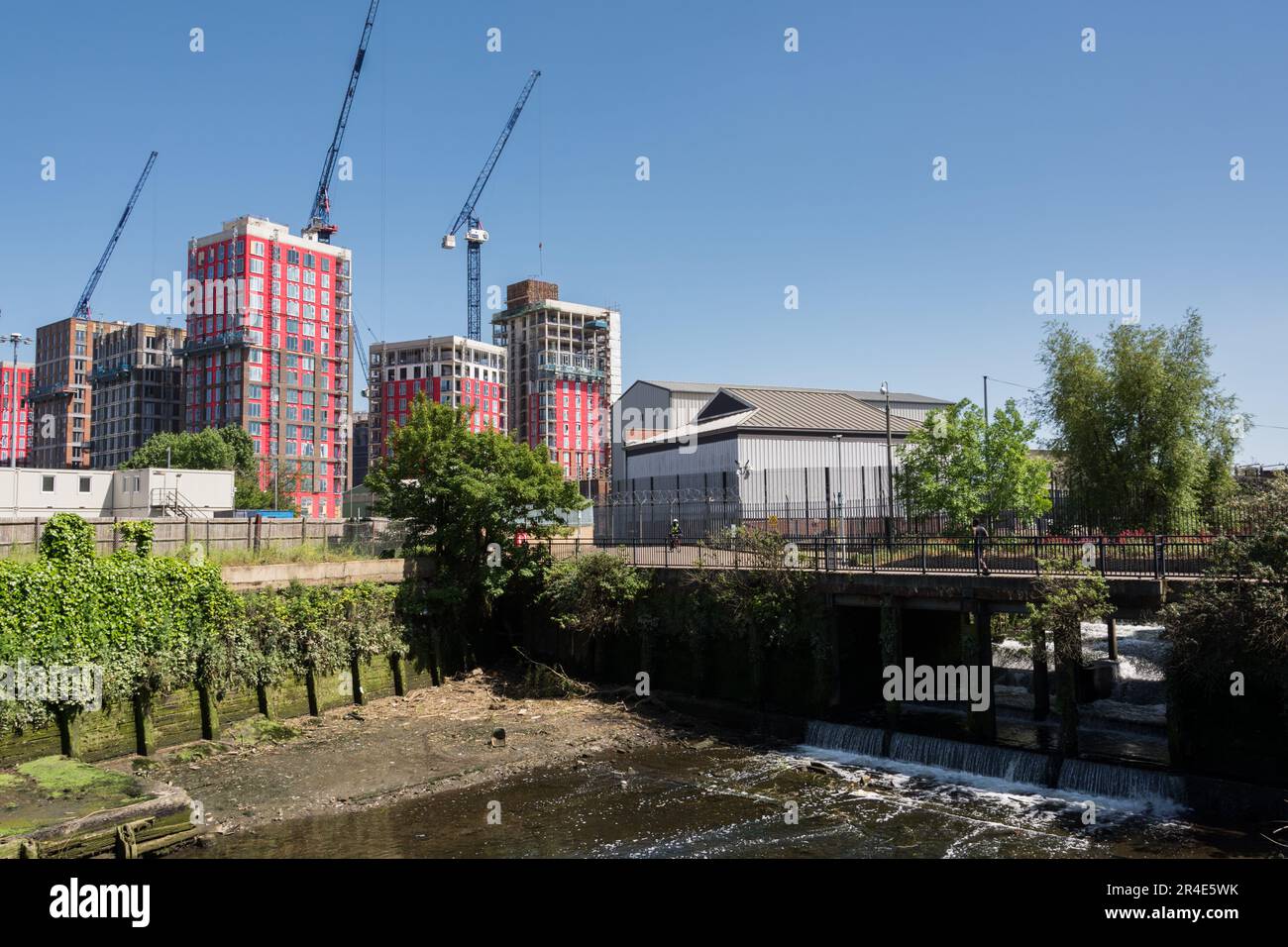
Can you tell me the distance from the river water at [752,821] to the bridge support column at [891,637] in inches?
75.9

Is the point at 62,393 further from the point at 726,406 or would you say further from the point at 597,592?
the point at 597,592

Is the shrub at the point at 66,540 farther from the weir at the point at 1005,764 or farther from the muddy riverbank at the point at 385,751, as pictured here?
the weir at the point at 1005,764

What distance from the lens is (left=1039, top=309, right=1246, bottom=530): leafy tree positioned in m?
36.9

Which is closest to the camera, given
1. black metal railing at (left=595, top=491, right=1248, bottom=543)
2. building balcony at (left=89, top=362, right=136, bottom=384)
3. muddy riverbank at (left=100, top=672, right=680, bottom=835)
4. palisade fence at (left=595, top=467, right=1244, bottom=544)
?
muddy riverbank at (left=100, top=672, right=680, bottom=835)

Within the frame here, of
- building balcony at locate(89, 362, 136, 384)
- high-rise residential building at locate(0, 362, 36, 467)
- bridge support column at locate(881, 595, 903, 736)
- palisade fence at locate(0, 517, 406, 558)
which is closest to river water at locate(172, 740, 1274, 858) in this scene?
bridge support column at locate(881, 595, 903, 736)

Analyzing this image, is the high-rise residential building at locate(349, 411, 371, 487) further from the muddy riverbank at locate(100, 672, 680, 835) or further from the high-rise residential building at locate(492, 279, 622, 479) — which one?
the muddy riverbank at locate(100, 672, 680, 835)

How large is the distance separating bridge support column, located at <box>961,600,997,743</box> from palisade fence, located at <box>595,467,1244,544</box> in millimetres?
5964

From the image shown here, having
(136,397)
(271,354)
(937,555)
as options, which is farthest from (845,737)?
(136,397)

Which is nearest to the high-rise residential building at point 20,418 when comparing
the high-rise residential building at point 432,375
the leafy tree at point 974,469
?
the high-rise residential building at point 432,375

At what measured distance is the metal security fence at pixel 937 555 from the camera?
20.9 metres

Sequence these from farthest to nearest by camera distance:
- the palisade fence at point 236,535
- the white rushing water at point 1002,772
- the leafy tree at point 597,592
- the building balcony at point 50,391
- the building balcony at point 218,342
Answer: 1. the building balcony at point 50,391
2. the building balcony at point 218,342
3. the leafy tree at point 597,592
4. the palisade fence at point 236,535
5. the white rushing water at point 1002,772

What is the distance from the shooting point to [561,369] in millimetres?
162125

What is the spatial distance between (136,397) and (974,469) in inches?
5743
